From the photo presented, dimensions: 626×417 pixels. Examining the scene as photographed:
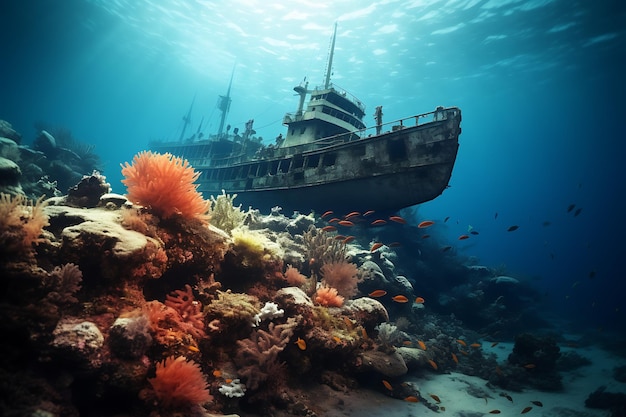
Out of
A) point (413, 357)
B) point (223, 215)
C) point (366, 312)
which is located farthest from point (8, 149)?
point (413, 357)

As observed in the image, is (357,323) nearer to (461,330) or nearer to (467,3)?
(461,330)

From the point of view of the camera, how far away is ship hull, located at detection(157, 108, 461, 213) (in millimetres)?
13414

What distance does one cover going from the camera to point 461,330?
1491 centimetres

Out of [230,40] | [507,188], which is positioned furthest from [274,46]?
[507,188]

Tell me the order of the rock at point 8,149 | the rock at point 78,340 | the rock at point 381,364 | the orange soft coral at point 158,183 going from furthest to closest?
the rock at point 8,149 < the rock at point 381,364 < the orange soft coral at point 158,183 < the rock at point 78,340

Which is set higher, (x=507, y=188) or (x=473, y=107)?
(x=507, y=188)

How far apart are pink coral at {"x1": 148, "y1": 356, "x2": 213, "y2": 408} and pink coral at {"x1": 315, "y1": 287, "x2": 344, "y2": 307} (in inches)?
140

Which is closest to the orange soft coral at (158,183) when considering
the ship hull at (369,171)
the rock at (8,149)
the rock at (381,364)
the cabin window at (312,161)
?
the rock at (381,364)

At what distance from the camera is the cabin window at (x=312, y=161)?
17666 mm

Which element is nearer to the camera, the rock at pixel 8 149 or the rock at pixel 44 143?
the rock at pixel 8 149

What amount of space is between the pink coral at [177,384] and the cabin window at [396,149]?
45.0 feet

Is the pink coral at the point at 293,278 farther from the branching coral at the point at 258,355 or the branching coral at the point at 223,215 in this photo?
the branching coral at the point at 258,355

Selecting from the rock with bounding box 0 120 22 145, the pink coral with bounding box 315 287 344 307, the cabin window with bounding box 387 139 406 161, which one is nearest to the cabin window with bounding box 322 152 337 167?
the cabin window with bounding box 387 139 406 161

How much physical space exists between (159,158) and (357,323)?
5225mm
